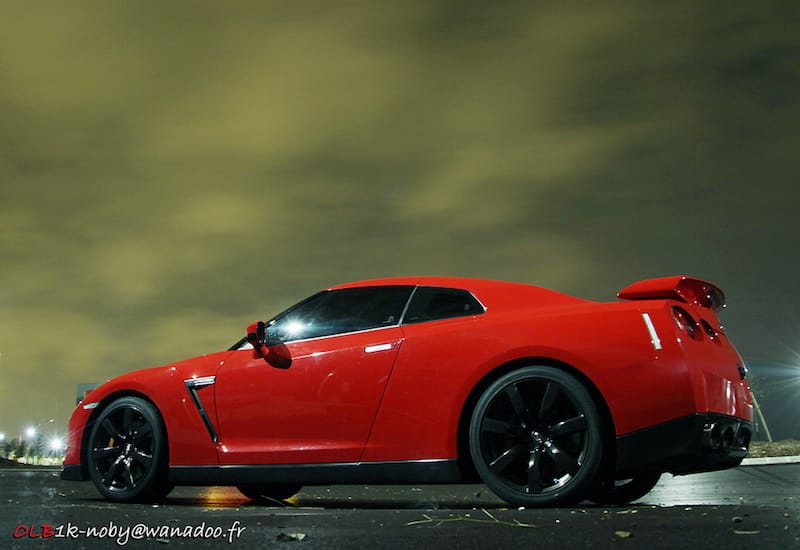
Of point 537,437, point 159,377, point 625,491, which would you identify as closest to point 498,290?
point 537,437

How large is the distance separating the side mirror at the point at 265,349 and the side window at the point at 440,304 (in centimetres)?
88

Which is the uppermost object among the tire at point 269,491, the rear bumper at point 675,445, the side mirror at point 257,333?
the side mirror at point 257,333

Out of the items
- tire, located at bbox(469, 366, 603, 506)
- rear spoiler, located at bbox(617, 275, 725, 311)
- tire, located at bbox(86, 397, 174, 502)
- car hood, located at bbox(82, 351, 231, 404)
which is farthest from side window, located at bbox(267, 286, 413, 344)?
rear spoiler, located at bbox(617, 275, 725, 311)

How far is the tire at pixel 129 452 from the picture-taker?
640 centimetres

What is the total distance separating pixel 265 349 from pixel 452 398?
1.47 meters

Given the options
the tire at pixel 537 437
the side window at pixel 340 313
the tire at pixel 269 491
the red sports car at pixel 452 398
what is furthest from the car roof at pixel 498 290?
the tire at pixel 269 491

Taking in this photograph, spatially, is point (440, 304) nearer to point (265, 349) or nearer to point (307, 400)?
point (307, 400)

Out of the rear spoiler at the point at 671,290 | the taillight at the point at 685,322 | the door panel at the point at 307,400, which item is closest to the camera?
the taillight at the point at 685,322

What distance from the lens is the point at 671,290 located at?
209 inches

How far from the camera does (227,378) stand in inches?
244

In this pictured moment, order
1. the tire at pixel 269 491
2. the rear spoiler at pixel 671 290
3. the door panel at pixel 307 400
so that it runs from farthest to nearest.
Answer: the tire at pixel 269 491, the door panel at pixel 307 400, the rear spoiler at pixel 671 290

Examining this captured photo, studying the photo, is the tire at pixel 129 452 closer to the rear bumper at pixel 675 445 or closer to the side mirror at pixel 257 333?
the side mirror at pixel 257 333

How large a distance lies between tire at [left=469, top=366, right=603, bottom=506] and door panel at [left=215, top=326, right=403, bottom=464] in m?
0.75

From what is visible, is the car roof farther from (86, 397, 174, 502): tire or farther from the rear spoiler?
(86, 397, 174, 502): tire
